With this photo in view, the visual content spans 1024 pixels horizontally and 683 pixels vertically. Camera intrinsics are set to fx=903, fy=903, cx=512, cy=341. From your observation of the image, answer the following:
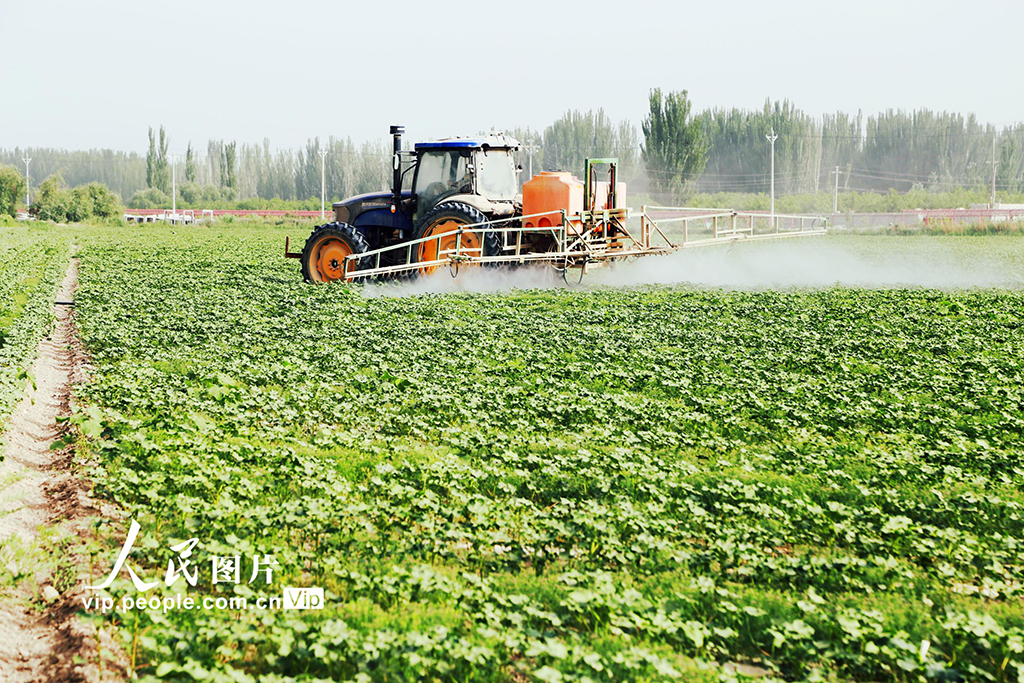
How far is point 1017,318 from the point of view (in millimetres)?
15570

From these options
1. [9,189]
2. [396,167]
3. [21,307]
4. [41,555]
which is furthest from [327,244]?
[9,189]

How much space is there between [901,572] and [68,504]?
18.3ft

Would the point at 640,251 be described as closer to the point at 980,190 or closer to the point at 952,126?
the point at 980,190

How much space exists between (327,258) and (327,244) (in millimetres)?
331

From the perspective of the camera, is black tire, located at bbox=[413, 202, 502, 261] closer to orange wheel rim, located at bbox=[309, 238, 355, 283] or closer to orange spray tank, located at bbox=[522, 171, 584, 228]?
orange spray tank, located at bbox=[522, 171, 584, 228]

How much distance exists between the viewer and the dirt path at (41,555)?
4.41m

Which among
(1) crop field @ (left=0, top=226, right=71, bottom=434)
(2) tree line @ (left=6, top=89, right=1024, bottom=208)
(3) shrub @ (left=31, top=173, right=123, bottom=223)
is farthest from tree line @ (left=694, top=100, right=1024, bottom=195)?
(1) crop field @ (left=0, top=226, right=71, bottom=434)

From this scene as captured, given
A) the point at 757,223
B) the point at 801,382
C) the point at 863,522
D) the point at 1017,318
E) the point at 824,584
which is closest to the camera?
the point at 824,584

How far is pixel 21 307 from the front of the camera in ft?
52.5

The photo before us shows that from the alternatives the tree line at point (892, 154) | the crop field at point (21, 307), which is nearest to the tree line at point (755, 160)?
the tree line at point (892, 154)

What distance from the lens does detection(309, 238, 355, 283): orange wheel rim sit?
20.0m

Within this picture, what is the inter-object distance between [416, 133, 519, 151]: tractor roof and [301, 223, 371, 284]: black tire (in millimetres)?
2403

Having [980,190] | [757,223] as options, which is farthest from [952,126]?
[757,223]

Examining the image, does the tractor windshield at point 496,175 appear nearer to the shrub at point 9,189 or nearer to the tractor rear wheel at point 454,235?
the tractor rear wheel at point 454,235
